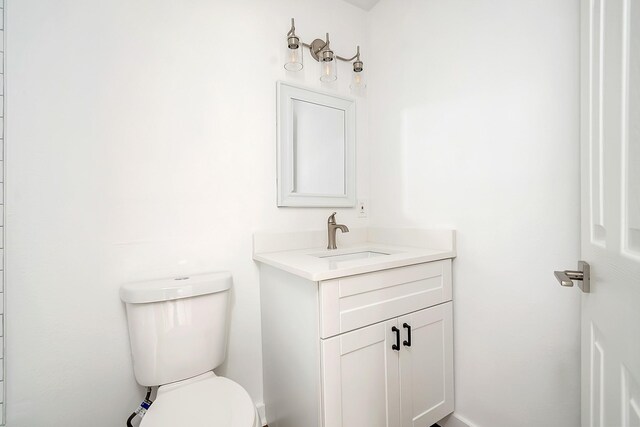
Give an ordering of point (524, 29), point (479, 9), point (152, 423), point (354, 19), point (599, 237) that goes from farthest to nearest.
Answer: point (354, 19) → point (479, 9) → point (524, 29) → point (152, 423) → point (599, 237)

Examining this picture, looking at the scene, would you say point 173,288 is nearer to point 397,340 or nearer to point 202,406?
point 202,406

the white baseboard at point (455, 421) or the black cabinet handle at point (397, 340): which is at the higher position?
the black cabinet handle at point (397, 340)

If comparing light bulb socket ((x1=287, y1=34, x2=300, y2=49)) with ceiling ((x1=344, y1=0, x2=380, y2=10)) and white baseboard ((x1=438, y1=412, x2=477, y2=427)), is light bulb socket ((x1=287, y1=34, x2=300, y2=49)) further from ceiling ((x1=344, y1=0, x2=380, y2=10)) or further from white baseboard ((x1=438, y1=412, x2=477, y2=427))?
white baseboard ((x1=438, y1=412, x2=477, y2=427))

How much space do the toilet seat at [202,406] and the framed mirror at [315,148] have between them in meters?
0.83

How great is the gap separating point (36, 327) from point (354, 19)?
84.5 inches

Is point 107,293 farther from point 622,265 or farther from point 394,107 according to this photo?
point 394,107

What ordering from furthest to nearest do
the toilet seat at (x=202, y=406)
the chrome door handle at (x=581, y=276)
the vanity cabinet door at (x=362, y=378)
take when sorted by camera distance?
the vanity cabinet door at (x=362, y=378) → the toilet seat at (x=202, y=406) → the chrome door handle at (x=581, y=276)

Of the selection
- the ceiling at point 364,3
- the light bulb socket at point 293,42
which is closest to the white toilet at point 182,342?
the light bulb socket at point 293,42

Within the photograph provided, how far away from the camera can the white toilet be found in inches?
38.1

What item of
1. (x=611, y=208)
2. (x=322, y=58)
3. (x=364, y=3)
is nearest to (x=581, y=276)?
(x=611, y=208)

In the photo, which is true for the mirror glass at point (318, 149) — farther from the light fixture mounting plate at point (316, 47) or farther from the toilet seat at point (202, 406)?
the toilet seat at point (202, 406)

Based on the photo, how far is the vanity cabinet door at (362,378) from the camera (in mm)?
963

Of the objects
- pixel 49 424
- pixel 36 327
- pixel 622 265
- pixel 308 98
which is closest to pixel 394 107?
pixel 308 98

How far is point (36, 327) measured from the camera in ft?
3.30
